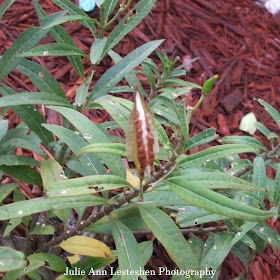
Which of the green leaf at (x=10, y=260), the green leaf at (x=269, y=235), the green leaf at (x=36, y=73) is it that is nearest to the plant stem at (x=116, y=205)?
the green leaf at (x=10, y=260)

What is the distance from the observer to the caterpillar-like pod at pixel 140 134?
0.78 meters

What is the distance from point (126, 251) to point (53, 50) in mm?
720

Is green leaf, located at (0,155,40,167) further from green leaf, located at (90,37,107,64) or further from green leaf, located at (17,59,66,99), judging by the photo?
green leaf, located at (90,37,107,64)

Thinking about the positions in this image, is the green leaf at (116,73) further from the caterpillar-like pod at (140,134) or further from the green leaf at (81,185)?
the caterpillar-like pod at (140,134)

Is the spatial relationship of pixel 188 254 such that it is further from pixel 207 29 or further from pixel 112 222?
pixel 207 29

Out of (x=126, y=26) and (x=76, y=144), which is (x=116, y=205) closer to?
(x=76, y=144)

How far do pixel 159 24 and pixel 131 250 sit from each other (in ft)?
7.30

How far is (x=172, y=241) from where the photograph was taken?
1.06 m

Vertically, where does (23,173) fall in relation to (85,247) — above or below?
above

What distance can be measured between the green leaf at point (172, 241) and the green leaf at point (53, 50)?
648 millimetres

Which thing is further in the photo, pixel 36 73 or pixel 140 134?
pixel 36 73

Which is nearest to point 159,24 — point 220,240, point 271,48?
point 271,48

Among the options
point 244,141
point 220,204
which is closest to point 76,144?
point 220,204

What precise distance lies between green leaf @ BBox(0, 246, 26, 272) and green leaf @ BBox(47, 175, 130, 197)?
0.56 feet
